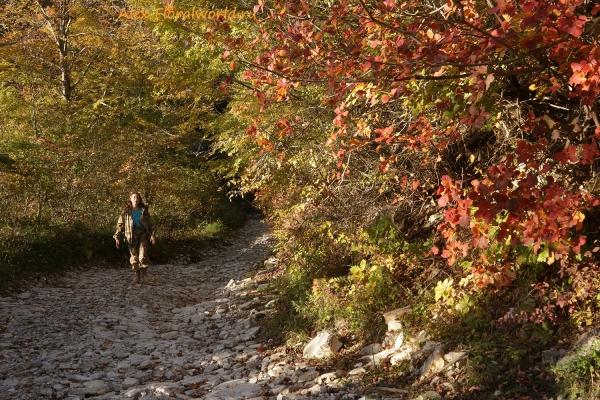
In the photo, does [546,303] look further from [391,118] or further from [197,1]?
[197,1]

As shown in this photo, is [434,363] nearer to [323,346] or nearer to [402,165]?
[323,346]

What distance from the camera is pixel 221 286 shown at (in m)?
13.0

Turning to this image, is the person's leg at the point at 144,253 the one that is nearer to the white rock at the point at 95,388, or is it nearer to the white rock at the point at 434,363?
the white rock at the point at 95,388

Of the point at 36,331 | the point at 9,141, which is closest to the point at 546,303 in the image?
the point at 36,331

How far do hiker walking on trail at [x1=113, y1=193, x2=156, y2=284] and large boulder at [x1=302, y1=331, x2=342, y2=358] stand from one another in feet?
20.2

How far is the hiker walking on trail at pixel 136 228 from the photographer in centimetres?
1190

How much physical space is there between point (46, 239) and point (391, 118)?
973cm

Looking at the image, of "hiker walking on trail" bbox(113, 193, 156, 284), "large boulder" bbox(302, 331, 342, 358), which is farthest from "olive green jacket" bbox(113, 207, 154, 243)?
"large boulder" bbox(302, 331, 342, 358)

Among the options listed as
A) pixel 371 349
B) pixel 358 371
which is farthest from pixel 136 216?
pixel 358 371

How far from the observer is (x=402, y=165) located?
23.9 ft

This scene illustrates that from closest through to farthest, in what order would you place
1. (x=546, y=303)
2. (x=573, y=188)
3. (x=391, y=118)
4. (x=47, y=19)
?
(x=546, y=303) → (x=573, y=188) → (x=391, y=118) → (x=47, y=19)

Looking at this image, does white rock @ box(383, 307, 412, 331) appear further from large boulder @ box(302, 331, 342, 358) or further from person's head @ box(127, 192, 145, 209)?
person's head @ box(127, 192, 145, 209)

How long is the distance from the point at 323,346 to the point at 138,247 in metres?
6.92

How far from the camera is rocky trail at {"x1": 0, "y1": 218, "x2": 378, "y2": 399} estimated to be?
237 inches
